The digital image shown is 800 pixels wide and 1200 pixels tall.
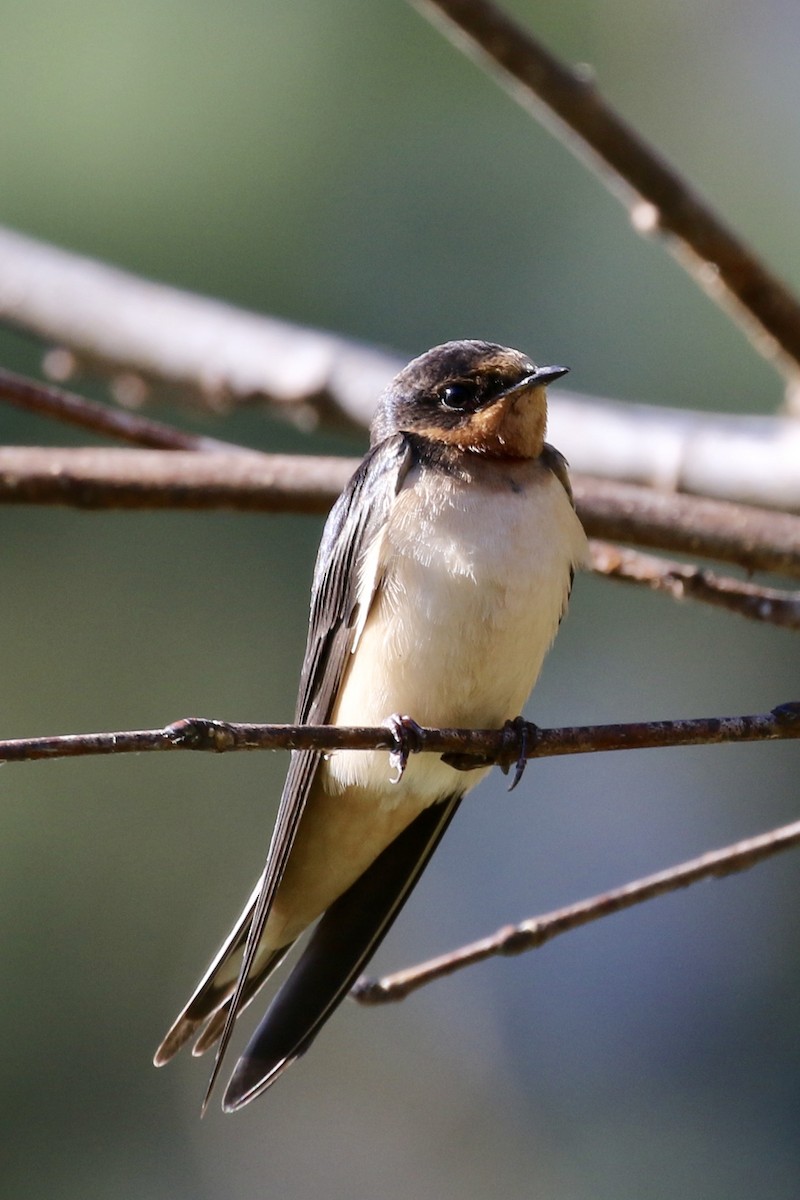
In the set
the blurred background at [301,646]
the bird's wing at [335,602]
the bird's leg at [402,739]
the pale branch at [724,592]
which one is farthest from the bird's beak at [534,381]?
the blurred background at [301,646]

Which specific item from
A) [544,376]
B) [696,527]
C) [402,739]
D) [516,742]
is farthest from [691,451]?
[402,739]

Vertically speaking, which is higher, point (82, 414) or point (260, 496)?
point (82, 414)

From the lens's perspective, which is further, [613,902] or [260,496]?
[260,496]

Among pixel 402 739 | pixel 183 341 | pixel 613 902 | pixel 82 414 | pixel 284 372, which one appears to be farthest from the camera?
pixel 183 341

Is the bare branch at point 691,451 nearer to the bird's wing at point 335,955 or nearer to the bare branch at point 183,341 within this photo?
the bare branch at point 183,341

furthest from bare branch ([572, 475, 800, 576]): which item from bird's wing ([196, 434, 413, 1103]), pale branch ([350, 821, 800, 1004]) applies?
pale branch ([350, 821, 800, 1004])

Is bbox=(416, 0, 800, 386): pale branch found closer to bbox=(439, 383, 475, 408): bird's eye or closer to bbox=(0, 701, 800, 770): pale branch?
bbox=(439, 383, 475, 408): bird's eye

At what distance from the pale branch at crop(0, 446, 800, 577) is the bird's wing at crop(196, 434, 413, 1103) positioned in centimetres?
13

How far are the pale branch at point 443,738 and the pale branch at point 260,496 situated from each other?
1.74ft

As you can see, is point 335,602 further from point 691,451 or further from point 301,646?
point 301,646

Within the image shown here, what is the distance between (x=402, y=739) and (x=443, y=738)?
0.16 metres

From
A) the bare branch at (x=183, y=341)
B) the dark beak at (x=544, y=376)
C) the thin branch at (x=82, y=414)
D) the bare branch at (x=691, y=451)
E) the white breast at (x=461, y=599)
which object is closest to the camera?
the white breast at (x=461, y=599)

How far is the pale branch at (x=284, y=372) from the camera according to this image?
134 inches

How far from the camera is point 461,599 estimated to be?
262 cm
